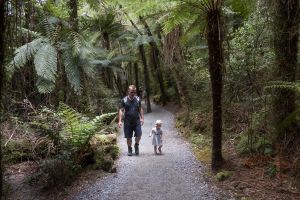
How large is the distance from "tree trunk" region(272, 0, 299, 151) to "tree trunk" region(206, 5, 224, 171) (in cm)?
82

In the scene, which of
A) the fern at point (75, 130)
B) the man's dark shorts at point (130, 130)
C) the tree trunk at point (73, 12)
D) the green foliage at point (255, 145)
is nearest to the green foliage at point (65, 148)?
the fern at point (75, 130)

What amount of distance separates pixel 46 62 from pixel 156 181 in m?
3.79

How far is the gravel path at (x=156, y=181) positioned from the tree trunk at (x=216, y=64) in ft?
1.68

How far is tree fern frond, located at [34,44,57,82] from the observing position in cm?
758

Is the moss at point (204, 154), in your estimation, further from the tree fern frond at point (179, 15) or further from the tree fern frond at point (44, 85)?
the tree fern frond at point (44, 85)

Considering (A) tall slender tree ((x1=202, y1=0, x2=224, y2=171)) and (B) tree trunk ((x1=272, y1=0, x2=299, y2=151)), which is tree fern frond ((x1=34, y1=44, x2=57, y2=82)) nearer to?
(A) tall slender tree ((x1=202, y1=0, x2=224, y2=171))

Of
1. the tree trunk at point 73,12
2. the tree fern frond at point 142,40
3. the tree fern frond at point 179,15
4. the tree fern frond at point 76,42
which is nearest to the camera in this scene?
the tree fern frond at point 179,15

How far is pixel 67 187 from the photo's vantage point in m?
5.29

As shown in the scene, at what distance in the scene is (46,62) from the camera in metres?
7.76

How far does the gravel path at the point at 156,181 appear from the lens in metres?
4.95

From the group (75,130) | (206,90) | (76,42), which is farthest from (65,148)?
(206,90)

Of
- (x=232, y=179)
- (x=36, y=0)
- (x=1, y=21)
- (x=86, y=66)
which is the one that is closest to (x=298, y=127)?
(x=232, y=179)

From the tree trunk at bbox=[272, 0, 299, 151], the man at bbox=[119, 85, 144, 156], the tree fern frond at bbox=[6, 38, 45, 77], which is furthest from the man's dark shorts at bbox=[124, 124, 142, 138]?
the tree trunk at bbox=[272, 0, 299, 151]

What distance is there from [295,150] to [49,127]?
3.61 metres
